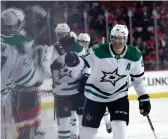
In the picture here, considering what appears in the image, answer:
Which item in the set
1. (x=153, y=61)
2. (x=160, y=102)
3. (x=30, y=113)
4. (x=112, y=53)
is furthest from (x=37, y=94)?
(x=153, y=61)

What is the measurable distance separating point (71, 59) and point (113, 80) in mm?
612

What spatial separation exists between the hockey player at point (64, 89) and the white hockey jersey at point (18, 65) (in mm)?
205

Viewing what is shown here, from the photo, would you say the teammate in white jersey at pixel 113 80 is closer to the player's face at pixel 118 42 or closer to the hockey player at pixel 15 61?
the player's face at pixel 118 42

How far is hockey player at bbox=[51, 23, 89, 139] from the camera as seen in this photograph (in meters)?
3.52

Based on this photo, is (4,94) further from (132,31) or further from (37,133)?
(132,31)

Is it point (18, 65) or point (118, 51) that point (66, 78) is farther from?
point (118, 51)

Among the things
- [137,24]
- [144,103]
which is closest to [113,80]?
[144,103]

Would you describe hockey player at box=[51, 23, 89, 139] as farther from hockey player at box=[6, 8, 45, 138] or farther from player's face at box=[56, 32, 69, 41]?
hockey player at box=[6, 8, 45, 138]

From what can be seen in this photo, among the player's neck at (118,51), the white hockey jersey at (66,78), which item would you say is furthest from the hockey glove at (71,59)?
the player's neck at (118,51)

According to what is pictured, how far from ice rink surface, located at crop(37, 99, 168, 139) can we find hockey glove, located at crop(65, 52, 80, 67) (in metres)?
0.44

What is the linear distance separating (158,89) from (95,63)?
2894 millimetres

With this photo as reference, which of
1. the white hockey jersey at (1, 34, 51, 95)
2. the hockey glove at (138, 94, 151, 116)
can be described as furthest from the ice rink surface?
the hockey glove at (138, 94, 151, 116)

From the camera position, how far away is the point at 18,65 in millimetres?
3072

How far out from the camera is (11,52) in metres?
2.96
